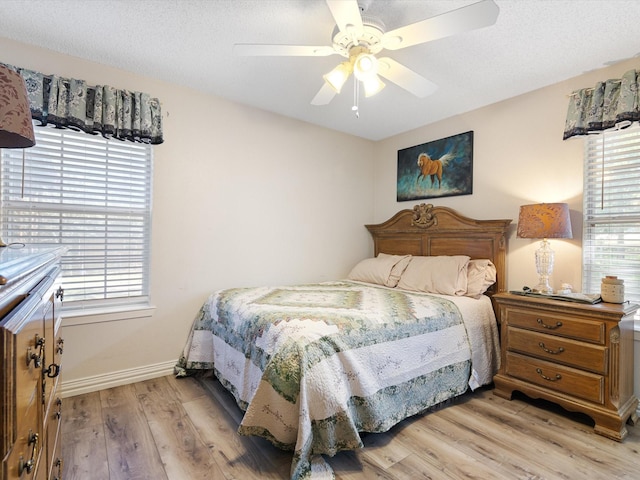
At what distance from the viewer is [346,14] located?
147cm

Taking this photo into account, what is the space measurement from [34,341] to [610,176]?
3.32 metres

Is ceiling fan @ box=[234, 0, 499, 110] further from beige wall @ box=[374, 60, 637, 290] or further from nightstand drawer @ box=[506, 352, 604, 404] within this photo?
nightstand drawer @ box=[506, 352, 604, 404]

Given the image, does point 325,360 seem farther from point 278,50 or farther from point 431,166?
point 431,166

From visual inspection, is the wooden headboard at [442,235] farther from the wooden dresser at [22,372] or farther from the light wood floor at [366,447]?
the wooden dresser at [22,372]

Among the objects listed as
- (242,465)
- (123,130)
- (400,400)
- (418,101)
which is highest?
(418,101)

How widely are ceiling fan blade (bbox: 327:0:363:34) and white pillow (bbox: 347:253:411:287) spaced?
2262 mm

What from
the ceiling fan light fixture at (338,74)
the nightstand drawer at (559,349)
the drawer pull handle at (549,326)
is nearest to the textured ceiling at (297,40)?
the ceiling fan light fixture at (338,74)

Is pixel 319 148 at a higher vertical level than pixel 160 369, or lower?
higher

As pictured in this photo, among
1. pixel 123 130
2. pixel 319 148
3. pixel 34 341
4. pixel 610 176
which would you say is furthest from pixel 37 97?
pixel 610 176

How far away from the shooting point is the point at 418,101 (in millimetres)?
2984

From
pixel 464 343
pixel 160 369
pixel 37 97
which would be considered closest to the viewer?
pixel 37 97

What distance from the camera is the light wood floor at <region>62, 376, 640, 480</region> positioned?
5.35 ft

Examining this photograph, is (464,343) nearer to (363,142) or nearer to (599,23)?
(599,23)

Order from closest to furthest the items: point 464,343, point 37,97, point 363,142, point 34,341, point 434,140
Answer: point 34,341 < point 37,97 < point 464,343 < point 434,140 < point 363,142
